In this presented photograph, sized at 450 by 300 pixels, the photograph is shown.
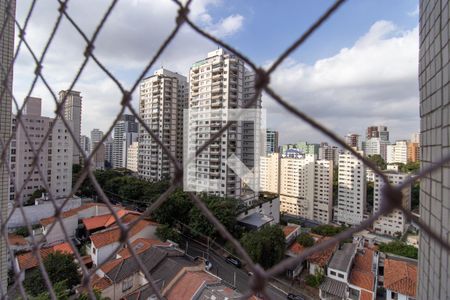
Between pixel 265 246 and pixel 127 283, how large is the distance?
9.66 feet

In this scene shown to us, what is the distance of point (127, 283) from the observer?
15.0ft

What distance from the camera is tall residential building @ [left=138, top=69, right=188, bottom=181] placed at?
11695mm

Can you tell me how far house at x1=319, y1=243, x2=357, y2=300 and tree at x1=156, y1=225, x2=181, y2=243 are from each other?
372cm

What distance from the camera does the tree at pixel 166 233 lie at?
6777 mm

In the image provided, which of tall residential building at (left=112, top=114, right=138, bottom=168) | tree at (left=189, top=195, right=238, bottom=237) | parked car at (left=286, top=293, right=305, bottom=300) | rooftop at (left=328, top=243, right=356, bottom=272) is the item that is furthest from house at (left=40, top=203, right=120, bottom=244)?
tall residential building at (left=112, top=114, right=138, bottom=168)

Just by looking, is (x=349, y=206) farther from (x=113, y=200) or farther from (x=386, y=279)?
(x=113, y=200)

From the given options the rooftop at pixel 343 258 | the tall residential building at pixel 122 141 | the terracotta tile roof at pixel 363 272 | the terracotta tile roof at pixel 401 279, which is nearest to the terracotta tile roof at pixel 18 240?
the rooftop at pixel 343 258

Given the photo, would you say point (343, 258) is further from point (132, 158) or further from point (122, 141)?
point (122, 141)

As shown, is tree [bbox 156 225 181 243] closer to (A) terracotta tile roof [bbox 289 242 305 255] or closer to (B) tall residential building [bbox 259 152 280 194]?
(A) terracotta tile roof [bbox 289 242 305 255]

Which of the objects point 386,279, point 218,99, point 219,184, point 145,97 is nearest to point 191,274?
point 386,279

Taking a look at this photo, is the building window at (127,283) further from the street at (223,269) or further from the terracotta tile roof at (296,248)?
the terracotta tile roof at (296,248)

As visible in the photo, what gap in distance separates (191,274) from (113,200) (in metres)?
7.18

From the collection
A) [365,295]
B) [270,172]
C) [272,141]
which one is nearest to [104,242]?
[365,295]

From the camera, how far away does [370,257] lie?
24.3ft
